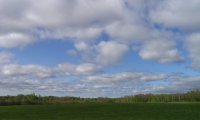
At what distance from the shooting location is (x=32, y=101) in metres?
143

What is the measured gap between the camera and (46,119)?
2062 inches

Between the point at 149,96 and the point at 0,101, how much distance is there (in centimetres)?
6361

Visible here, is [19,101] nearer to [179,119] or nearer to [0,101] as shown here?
[0,101]

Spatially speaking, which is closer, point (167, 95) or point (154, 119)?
point (154, 119)

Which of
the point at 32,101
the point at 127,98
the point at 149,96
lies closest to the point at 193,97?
the point at 149,96

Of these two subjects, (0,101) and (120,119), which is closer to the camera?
(120,119)

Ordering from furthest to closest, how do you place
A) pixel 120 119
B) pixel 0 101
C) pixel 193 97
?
pixel 193 97 → pixel 0 101 → pixel 120 119

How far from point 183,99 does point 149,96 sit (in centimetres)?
1470

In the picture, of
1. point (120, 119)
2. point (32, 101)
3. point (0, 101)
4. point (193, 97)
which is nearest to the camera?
point (120, 119)

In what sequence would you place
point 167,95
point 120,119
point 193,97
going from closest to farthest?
point 120,119
point 193,97
point 167,95

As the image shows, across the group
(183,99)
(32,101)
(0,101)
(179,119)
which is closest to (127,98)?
(183,99)

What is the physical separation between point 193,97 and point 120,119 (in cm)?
10782

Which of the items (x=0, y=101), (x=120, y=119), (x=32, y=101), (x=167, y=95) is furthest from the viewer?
(x=167, y=95)

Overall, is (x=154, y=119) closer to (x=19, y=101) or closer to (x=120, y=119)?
(x=120, y=119)
